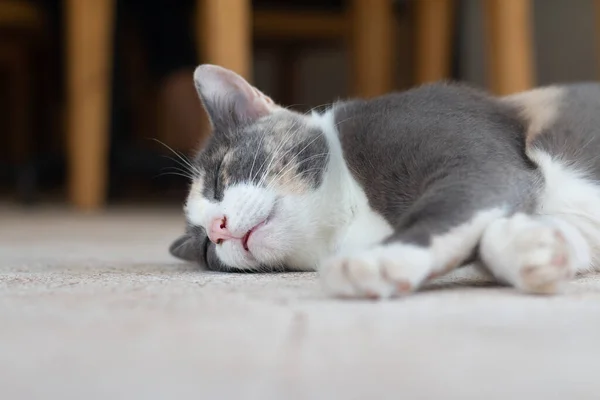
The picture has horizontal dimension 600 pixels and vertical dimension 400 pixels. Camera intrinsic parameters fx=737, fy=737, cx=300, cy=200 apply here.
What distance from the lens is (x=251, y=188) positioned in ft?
Result: 3.50

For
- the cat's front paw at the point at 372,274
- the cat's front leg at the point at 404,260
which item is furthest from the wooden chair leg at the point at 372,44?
the cat's front paw at the point at 372,274

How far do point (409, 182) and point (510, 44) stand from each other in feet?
3.90

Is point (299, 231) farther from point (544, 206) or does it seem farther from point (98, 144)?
point (98, 144)

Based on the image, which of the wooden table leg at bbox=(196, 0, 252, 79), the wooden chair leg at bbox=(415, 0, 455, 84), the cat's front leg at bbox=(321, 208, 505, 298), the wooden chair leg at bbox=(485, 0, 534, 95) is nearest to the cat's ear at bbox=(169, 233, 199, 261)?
the cat's front leg at bbox=(321, 208, 505, 298)

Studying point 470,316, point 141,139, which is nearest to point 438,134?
point 470,316

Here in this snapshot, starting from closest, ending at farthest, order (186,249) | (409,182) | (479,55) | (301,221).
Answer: (409,182) → (301,221) → (186,249) → (479,55)

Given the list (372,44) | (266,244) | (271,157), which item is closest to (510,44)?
(372,44)

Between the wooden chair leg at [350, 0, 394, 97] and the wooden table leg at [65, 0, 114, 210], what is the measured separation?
0.94m

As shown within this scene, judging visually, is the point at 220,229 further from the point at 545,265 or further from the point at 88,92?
the point at 88,92

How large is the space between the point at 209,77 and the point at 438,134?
18.4 inches

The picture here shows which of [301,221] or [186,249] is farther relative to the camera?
[186,249]

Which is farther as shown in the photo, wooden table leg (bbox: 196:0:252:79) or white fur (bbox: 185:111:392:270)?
wooden table leg (bbox: 196:0:252:79)

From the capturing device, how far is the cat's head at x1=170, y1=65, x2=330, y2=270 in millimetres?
1045

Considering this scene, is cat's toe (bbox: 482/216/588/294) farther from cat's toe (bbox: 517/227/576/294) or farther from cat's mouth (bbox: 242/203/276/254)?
cat's mouth (bbox: 242/203/276/254)
